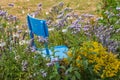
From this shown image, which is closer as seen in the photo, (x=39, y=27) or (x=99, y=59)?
(x=99, y=59)

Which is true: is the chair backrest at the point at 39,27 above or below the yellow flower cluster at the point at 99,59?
above

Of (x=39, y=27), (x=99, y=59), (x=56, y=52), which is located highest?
(x=39, y=27)

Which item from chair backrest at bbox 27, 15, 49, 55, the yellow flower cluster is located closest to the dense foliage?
the yellow flower cluster

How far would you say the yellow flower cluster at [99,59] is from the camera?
354cm

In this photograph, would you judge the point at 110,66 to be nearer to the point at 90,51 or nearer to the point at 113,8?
the point at 90,51

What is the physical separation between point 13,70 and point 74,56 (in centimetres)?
58

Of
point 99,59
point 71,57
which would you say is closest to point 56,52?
point 71,57

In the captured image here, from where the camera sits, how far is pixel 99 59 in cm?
355

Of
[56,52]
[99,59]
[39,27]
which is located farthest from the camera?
[56,52]

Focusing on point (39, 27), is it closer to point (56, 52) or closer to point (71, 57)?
point (56, 52)

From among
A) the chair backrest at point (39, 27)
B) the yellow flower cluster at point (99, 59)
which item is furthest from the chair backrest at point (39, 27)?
the yellow flower cluster at point (99, 59)

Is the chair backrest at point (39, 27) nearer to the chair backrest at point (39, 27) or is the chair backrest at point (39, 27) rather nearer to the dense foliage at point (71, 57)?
the chair backrest at point (39, 27)

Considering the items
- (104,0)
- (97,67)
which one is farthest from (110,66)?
(104,0)

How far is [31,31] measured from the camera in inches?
172
